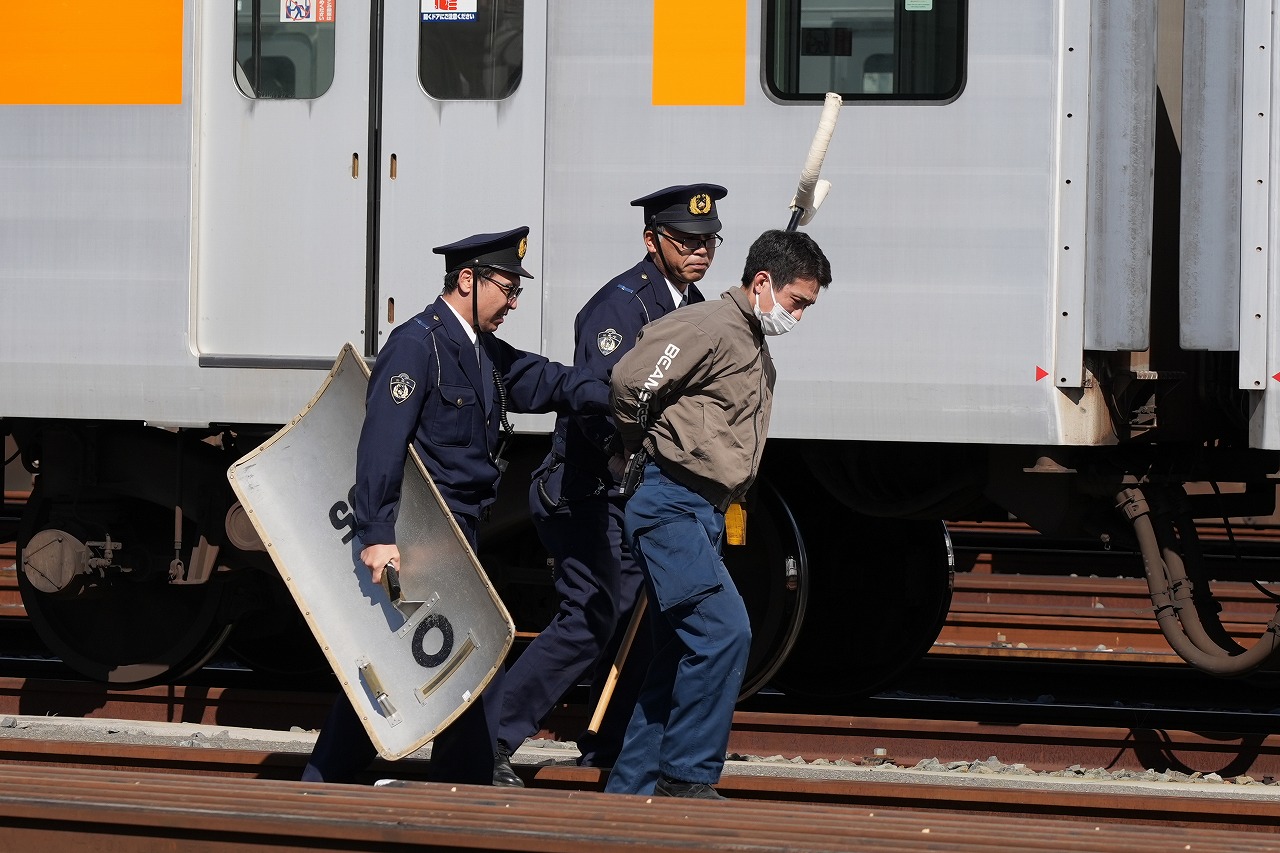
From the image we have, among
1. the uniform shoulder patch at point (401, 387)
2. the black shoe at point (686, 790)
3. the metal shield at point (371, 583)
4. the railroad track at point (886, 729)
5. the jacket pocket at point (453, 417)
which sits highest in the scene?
the uniform shoulder patch at point (401, 387)

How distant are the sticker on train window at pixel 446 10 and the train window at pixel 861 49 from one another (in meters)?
1.13

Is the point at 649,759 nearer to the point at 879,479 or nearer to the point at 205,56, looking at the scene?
the point at 879,479

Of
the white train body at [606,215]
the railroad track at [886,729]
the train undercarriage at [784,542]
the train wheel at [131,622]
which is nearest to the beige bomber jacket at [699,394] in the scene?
the white train body at [606,215]

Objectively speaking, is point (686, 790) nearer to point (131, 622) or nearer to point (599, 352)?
point (599, 352)

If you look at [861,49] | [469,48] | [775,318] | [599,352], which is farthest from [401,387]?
[861,49]

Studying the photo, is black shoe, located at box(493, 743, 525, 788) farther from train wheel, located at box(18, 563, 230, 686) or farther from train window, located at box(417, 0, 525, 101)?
train window, located at box(417, 0, 525, 101)

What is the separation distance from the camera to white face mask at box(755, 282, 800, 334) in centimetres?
450

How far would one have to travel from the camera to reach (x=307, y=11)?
5.94 m

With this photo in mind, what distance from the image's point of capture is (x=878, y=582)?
263 inches

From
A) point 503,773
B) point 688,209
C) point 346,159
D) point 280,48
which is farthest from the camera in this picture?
point 280,48

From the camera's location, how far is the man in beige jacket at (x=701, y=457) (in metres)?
4.43

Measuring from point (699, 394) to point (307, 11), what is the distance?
2.54 metres

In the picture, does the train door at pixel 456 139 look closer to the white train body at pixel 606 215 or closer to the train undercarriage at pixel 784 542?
the white train body at pixel 606 215

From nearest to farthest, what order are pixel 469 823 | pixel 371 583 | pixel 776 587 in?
1. pixel 469 823
2. pixel 371 583
3. pixel 776 587
